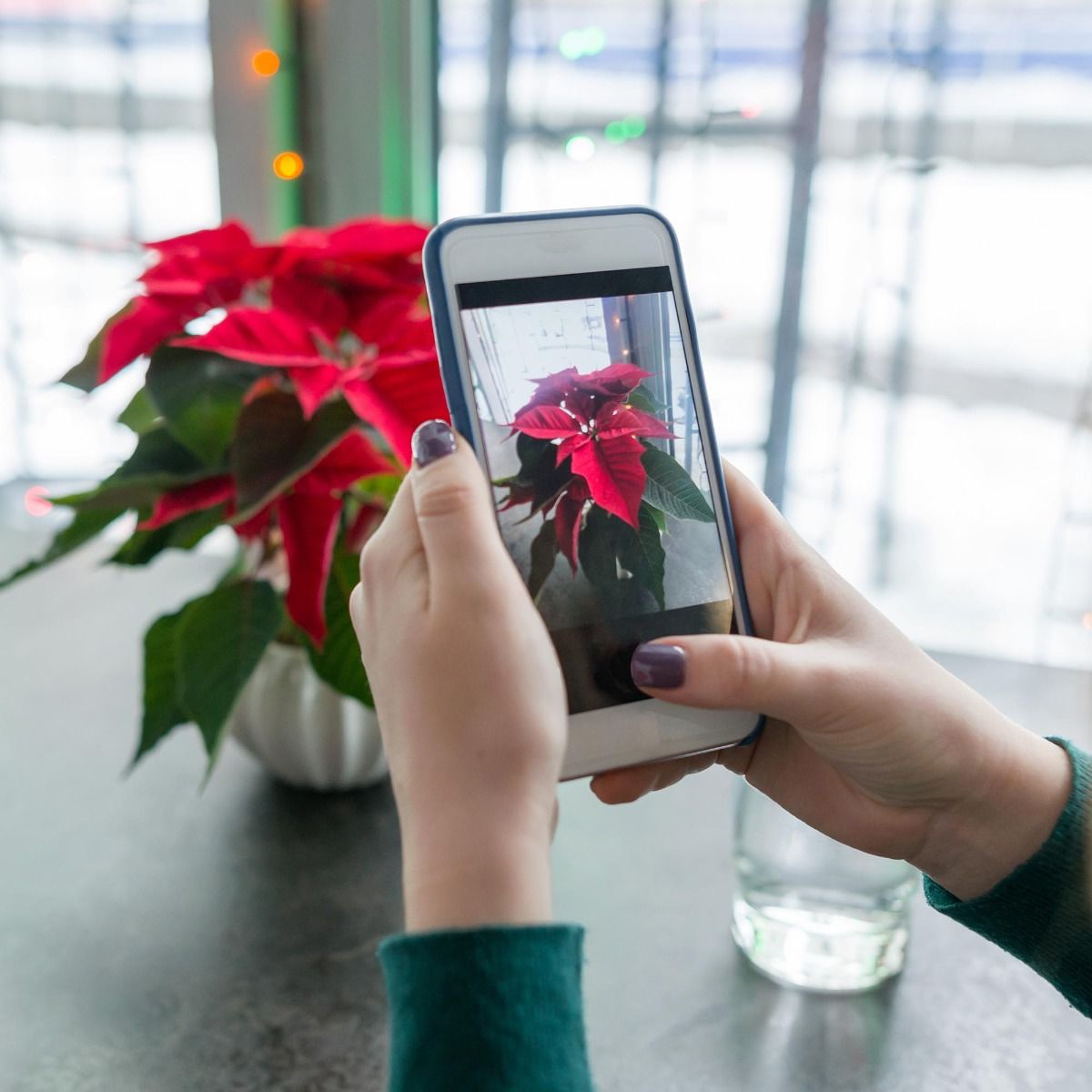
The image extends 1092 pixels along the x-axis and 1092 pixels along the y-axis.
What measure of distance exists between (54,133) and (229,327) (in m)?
1.66

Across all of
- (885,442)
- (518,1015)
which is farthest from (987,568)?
(518,1015)

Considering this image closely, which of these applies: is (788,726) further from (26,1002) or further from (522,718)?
Answer: (26,1002)

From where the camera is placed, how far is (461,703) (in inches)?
15.5

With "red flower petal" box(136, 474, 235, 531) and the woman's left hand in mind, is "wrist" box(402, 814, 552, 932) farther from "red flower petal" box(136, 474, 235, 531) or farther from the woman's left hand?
"red flower petal" box(136, 474, 235, 531)

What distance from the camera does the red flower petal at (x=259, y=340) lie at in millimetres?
595

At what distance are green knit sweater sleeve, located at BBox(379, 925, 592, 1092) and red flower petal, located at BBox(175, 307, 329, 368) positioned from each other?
13.6 inches

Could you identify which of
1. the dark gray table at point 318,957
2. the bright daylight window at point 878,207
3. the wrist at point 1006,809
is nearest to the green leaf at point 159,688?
the dark gray table at point 318,957

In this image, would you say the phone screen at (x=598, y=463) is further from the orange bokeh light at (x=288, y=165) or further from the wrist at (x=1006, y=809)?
the orange bokeh light at (x=288, y=165)

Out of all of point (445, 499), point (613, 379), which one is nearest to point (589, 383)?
point (613, 379)

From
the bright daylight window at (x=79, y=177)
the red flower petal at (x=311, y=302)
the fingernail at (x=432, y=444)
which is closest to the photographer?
the fingernail at (x=432, y=444)

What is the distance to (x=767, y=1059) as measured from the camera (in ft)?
1.82

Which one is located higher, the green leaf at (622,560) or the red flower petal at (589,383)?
the red flower petal at (589,383)

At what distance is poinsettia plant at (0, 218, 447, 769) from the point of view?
605 mm

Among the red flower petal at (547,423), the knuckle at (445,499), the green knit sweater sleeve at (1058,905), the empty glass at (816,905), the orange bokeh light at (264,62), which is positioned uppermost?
the orange bokeh light at (264,62)
